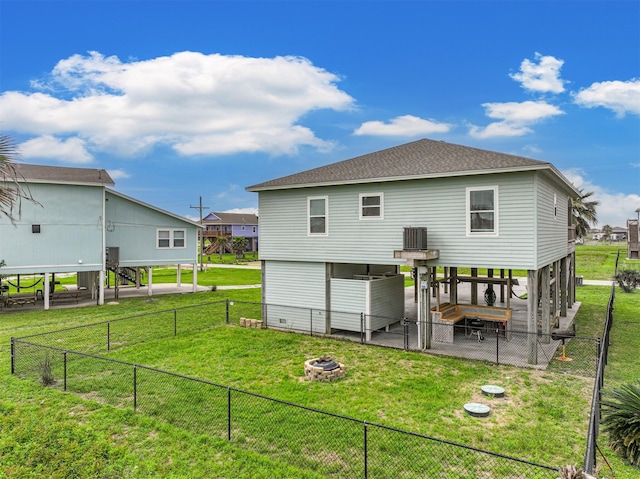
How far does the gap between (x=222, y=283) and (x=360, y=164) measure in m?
20.3

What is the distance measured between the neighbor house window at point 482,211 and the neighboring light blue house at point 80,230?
62.6ft

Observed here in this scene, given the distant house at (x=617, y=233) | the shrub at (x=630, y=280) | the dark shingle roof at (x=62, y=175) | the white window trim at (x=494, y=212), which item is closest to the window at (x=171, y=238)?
the dark shingle roof at (x=62, y=175)

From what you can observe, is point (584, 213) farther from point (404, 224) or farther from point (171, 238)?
point (171, 238)

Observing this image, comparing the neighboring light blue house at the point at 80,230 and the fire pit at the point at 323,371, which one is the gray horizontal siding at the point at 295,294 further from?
the neighboring light blue house at the point at 80,230

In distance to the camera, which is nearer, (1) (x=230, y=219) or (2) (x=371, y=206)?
(2) (x=371, y=206)

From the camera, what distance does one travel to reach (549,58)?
32.8 meters

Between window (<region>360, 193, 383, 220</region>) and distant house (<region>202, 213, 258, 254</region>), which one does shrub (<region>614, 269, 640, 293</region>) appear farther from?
distant house (<region>202, 213, 258, 254</region>)

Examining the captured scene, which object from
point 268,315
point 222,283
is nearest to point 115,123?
point 222,283

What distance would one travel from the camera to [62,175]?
71.9 feet

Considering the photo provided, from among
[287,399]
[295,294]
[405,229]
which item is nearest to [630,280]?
[405,229]

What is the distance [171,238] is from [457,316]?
1923 cm

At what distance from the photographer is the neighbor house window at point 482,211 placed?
38.4ft

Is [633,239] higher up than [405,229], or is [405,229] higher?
[405,229]

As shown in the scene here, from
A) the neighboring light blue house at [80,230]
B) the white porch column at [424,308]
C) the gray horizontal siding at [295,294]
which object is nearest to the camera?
the white porch column at [424,308]
